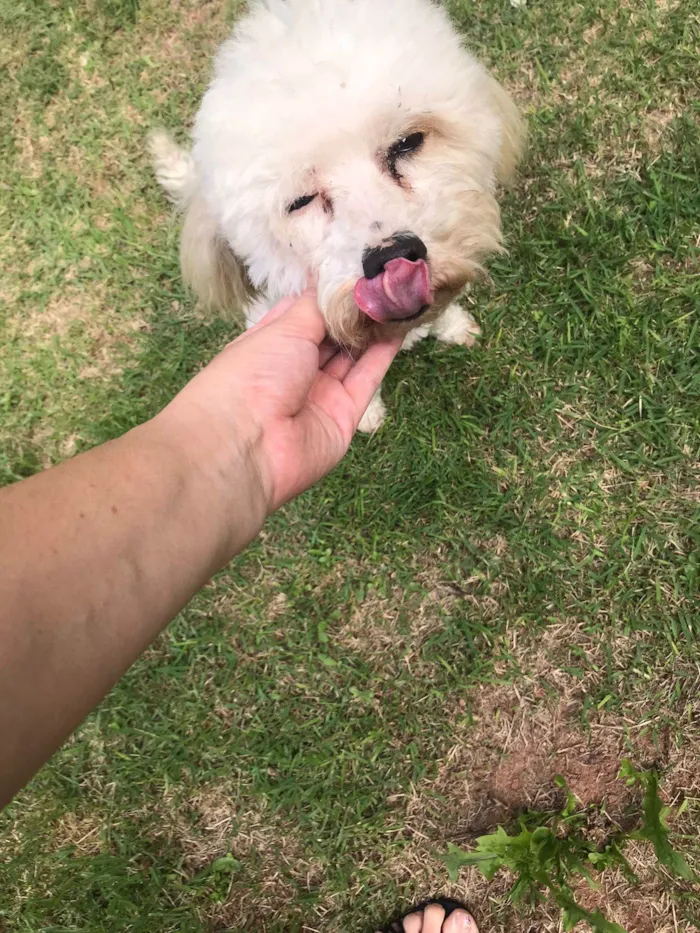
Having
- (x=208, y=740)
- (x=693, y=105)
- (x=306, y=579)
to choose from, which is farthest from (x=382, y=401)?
(x=693, y=105)

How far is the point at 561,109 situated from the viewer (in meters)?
2.35

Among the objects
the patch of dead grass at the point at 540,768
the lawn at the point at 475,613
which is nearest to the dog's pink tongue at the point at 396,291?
the lawn at the point at 475,613

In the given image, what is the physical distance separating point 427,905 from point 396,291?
1983 millimetres

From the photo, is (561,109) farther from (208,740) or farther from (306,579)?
(208,740)

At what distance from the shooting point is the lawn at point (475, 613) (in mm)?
2178

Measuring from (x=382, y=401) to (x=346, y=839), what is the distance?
1512mm

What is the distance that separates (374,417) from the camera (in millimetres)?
Answer: 2283

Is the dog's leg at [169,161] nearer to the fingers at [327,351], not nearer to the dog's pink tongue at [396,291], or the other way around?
the fingers at [327,351]

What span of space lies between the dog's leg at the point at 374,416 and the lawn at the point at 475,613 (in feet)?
0.14

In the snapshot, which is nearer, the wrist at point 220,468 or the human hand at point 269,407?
the wrist at point 220,468

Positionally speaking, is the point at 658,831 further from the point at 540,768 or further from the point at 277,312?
the point at 277,312

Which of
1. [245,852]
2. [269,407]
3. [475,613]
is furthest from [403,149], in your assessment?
[245,852]

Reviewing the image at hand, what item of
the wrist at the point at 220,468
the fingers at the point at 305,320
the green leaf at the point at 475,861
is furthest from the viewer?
the green leaf at the point at 475,861

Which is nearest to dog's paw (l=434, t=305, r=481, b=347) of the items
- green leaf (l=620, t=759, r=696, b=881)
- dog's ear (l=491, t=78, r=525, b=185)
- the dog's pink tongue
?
dog's ear (l=491, t=78, r=525, b=185)
